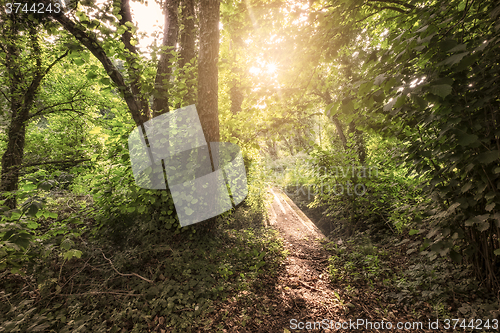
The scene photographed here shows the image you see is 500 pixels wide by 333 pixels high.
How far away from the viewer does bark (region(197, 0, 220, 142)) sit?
155 inches

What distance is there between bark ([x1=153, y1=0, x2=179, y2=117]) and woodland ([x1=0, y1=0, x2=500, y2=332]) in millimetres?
36

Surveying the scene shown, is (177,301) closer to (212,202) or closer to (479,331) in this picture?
(212,202)

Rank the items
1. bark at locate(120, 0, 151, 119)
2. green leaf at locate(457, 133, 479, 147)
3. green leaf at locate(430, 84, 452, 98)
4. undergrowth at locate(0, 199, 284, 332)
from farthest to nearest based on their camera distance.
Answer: bark at locate(120, 0, 151, 119) < undergrowth at locate(0, 199, 284, 332) < green leaf at locate(457, 133, 479, 147) < green leaf at locate(430, 84, 452, 98)

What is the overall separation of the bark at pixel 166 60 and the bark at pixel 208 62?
60cm

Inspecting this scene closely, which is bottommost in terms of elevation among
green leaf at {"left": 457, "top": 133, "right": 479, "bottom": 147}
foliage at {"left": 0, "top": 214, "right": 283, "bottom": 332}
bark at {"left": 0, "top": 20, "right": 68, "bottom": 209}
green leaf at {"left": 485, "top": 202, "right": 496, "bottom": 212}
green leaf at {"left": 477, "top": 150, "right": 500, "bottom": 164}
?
foliage at {"left": 0, "top": 214, "right": 283, "bottom": 332}

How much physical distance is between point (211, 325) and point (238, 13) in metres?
5.03

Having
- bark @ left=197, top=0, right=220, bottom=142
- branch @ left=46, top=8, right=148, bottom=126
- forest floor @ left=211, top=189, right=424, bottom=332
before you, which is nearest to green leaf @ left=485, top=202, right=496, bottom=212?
forest floor @ left=211, top=189, right=424, bottom=332

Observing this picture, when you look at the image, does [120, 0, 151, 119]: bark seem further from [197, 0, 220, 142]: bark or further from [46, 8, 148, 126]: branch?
[197, 0, 220, 142]: bark

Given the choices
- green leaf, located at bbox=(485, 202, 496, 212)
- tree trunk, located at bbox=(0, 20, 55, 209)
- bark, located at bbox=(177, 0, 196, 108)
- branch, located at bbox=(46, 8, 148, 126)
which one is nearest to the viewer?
green leaf, located at bbox=(485, 202, 496, 212)

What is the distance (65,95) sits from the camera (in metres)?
8.24

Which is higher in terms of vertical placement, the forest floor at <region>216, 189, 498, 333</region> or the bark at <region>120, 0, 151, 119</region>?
the bark at <region>120, 0, 151, 119</region>

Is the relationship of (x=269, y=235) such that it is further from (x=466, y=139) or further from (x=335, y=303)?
(x=466, y=139)

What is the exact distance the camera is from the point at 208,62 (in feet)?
13.0

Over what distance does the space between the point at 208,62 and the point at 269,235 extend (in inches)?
179
